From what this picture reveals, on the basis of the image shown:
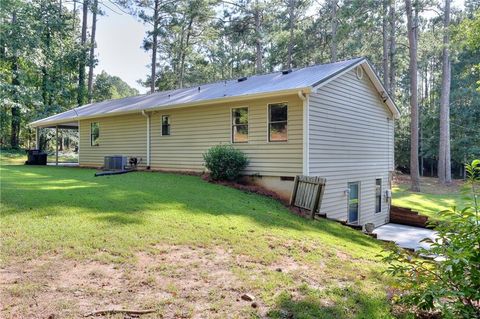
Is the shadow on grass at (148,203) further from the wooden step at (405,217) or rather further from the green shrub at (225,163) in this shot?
the wooden step at (405,217)

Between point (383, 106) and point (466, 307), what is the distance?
1248 cm

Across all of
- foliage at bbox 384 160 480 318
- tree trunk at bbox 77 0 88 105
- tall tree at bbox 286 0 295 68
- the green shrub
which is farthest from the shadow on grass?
tree trunk at bbox 77 0 88 105

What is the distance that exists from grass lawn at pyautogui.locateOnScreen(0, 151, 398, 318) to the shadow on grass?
0.04 metres

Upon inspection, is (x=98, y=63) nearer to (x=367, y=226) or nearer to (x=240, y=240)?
(x=367, y=226)

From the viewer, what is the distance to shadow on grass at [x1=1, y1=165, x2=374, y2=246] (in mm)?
6234

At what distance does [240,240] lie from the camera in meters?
5.52

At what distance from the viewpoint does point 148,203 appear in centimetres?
728

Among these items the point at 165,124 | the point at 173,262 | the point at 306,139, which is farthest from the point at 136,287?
the point at 165,124

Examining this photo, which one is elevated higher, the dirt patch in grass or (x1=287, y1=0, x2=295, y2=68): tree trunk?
(x1=287, y1=0, x2=295, y2=68): tree trunk

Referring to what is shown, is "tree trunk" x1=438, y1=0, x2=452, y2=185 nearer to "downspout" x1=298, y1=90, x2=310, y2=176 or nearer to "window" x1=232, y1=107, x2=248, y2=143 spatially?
"downspout" x1=298, y1=90, x2=310, y2=176

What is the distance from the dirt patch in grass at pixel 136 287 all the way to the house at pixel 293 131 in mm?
6165

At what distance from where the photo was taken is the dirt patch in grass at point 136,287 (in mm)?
3170

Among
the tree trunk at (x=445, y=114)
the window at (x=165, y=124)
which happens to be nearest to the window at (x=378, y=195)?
the window at (x=165, y=124)

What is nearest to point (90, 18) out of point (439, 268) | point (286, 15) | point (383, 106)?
point (286, 15)
